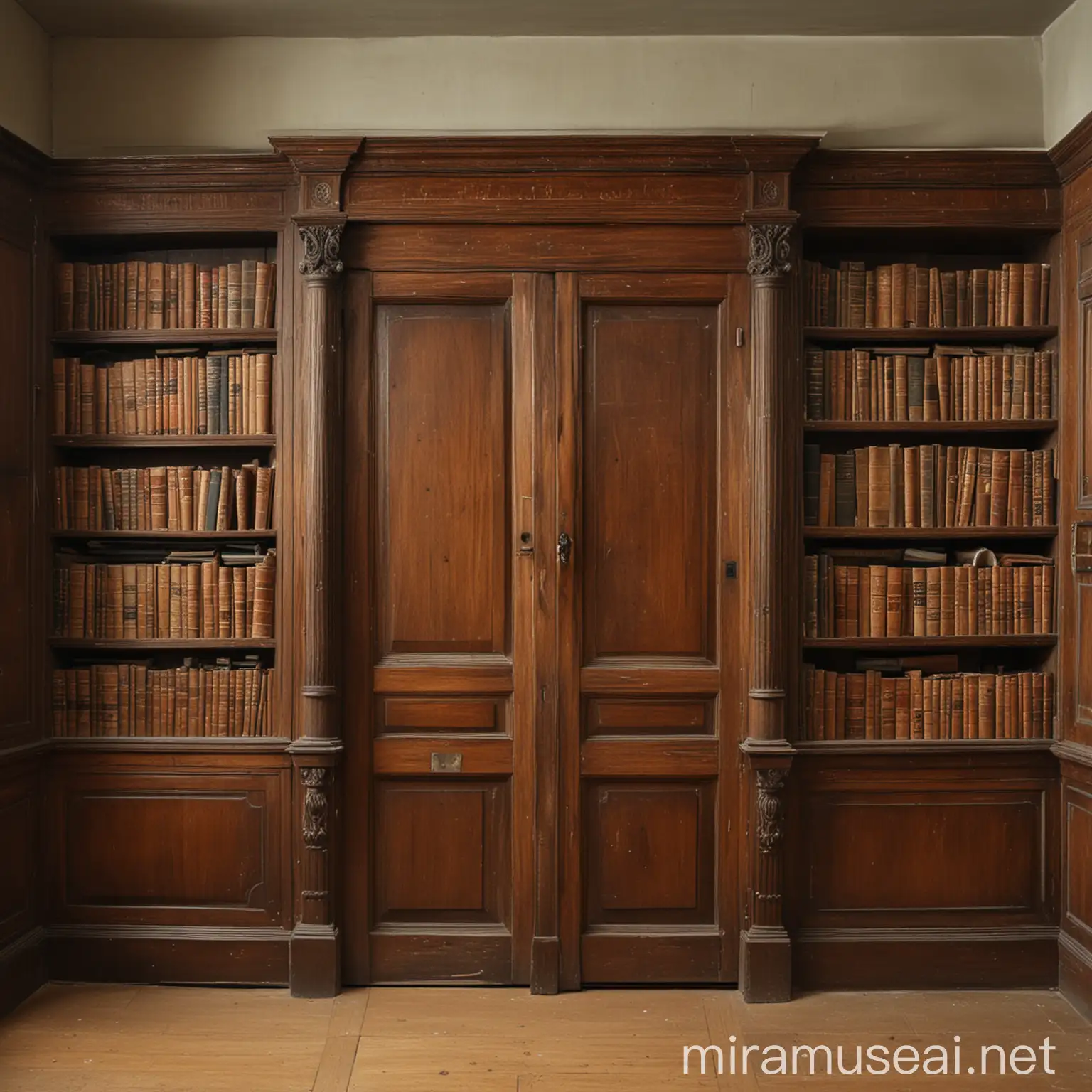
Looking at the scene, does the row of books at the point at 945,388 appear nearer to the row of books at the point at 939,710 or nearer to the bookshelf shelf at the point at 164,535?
the row of books at the point at 939,710

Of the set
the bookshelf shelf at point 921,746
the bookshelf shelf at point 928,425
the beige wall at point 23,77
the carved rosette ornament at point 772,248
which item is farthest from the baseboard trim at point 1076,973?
the beige wall at point 23,77

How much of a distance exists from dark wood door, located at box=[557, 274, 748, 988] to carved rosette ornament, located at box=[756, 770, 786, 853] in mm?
→ 112

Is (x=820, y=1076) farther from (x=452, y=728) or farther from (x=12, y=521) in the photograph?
(x=12, y=521)

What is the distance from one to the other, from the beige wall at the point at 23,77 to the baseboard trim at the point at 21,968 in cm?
252

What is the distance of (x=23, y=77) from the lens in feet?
11.0

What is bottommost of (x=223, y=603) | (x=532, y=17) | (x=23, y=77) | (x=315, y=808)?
(x=315, y=808)

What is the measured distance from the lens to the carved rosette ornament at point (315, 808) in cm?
334

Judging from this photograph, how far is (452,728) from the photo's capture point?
11.3ft

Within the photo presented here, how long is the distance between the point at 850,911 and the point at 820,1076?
2.17 ft

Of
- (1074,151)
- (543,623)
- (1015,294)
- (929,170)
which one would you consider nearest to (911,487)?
(1015,294)

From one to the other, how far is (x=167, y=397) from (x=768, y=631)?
2.08 metres

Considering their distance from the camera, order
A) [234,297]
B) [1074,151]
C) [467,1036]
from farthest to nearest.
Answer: [234,297] < [1074,151] < [467,1036]

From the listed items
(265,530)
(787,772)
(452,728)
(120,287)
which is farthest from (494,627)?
(120,287)

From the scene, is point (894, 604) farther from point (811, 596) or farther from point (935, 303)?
point (935, 303)
